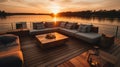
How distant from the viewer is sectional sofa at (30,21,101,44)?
10.0 ft

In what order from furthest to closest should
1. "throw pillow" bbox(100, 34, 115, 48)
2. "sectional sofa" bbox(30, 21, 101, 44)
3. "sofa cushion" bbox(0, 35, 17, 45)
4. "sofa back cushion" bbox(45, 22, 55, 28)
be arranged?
1. "sofa back cushion" bbox(45, 22, 55, 28)
2. "sectional sofa" bbox(30, 21, 101, 44)
3. "throw pillow" bbox(100, 34, 115, 48)
4. "sofa cushion" bbox(0, 35, 17, 45)

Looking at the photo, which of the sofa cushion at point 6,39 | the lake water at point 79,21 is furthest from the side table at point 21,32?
the sofa cushion at point 6,39

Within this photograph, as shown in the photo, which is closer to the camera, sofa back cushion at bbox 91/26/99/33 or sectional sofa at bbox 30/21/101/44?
sectional sofa at bbox 30/21/101/44

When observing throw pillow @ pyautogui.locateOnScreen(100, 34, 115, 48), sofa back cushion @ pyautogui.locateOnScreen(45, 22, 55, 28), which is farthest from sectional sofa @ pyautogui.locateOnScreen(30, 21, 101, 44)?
throw pillow @ pyautogui.locateOnScreen(100, 34, 115, 48)

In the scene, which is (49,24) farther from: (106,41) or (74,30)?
(106,41)

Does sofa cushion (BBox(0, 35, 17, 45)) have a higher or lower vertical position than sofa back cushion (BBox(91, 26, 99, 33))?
lower

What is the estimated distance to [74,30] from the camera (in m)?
4.20

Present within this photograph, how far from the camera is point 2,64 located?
3.40ft

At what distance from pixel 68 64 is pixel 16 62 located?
130cm

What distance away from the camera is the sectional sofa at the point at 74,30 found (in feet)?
10.0

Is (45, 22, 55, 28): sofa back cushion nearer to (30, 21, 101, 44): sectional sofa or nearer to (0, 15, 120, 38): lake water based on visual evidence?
(30, 21, 101, 44): sectional sofa

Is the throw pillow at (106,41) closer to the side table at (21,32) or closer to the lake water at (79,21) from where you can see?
the lake water at (79,21)

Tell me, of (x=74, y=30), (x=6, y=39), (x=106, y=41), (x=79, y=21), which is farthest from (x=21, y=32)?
(x=79, y=21)

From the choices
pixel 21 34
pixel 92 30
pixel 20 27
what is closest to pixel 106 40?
pixel 92 30
